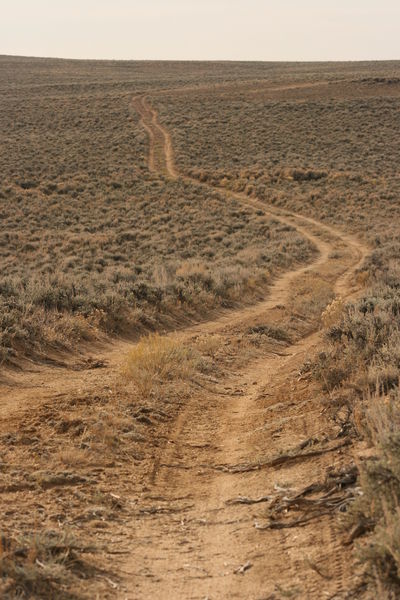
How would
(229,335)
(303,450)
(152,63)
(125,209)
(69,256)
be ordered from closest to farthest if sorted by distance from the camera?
1. (303,450)
2. (229,335)
3. (69,256)
4. (125,209)
5. (152,63)

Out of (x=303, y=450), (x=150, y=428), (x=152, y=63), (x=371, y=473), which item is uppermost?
(x=152, y=63)

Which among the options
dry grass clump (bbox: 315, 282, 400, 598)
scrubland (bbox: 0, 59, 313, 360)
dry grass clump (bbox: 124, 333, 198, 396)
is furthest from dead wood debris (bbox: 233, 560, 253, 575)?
scrubland (bbox: 0, 59, 313, 360)

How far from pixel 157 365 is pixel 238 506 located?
3655 mm

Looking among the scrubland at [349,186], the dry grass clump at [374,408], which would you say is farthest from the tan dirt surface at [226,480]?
the scrubland at [349,186]

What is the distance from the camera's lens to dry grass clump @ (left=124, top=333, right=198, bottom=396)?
7.69 m

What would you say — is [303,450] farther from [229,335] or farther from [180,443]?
[229,335]

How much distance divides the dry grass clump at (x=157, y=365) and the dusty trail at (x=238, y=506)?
53 cm

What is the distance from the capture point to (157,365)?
8133 millimetres

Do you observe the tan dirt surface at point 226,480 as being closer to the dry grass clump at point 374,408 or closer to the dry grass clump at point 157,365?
the dry grass clump at point 374,408

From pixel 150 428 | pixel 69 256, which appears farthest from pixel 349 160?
pixel 150 428

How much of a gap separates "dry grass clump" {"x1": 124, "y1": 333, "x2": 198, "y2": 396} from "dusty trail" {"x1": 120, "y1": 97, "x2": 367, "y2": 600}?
53 cm

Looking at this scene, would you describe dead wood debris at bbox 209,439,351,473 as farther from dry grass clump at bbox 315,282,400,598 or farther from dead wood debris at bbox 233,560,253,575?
dead wood debris at bbox 233,560,253,575

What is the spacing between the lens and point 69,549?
3789 mm

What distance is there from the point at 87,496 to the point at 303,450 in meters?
1.83
